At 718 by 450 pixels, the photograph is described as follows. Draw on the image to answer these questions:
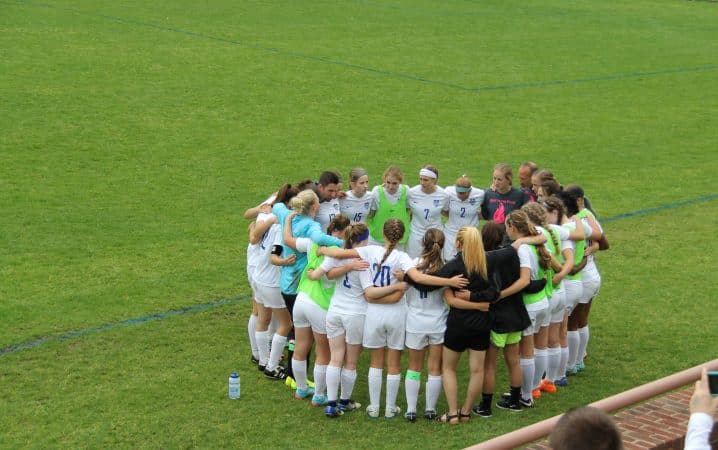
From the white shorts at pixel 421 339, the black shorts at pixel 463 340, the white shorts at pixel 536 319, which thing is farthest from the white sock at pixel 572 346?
the white shorts at pixel 421 339

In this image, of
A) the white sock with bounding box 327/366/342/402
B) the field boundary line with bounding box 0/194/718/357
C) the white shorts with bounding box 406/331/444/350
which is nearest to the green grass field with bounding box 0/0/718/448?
the field boundary line with bounding box 0/194/718/357

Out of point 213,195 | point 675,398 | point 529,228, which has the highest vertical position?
point 529,228

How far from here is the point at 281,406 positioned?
9828mm

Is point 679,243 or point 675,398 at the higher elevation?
point 675,398

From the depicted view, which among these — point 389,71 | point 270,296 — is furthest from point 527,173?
point 389,71

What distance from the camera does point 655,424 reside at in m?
7.55

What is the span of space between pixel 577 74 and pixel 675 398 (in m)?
20.8

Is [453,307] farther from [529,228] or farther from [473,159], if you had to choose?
[473,159]

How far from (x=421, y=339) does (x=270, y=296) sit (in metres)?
1.76

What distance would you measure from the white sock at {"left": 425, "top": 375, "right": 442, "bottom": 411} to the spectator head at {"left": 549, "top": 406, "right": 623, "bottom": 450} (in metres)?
5.10

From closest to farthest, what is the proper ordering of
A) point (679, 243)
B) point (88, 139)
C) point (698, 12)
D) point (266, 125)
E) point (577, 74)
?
point (679, 243) → point (88, 139) → point (266, 125) → point (577, 74) → point (698, 12)

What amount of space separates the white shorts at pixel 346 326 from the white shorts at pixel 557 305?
6.00ft

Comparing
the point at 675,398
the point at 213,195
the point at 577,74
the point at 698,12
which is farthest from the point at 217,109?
the point at 698,12

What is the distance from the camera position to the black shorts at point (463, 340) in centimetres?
931
